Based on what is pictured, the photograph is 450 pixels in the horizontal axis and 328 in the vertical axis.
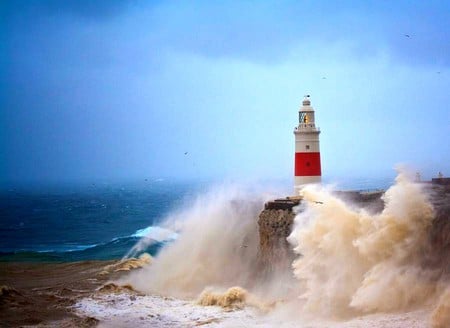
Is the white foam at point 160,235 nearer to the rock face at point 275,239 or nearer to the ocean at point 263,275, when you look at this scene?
the ocean at point 263,275

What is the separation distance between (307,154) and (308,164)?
1.14 feet

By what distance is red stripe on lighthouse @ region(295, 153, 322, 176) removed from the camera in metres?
22.1

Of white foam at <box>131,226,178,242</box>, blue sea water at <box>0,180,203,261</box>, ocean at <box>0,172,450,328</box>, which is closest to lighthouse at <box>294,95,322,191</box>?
ocean at <box>0,172,450,328</box>

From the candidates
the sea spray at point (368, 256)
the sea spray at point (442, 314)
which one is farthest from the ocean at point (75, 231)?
the sea spray at point (442, 314)

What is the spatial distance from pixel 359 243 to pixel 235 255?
666cm

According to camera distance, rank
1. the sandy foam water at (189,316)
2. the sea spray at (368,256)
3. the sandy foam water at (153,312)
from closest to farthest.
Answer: the sandy foam water at (189,316) < the sea spray at (368,256) < the sandy foam water at (153,312)

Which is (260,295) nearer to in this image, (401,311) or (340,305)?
(340,305)

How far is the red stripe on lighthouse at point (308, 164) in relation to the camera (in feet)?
72.6

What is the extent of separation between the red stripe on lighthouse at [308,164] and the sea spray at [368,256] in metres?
4.46

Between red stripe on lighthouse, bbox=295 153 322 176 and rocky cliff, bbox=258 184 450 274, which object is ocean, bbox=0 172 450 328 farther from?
red stripe on lighthouse, bbox=295 153 322 176

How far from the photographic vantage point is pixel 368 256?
15.4 meters

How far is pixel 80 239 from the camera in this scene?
39.2 meters

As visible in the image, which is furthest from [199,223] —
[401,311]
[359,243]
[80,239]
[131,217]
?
[131,217]

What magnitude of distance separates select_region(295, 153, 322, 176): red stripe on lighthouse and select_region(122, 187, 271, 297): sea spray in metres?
1.98
